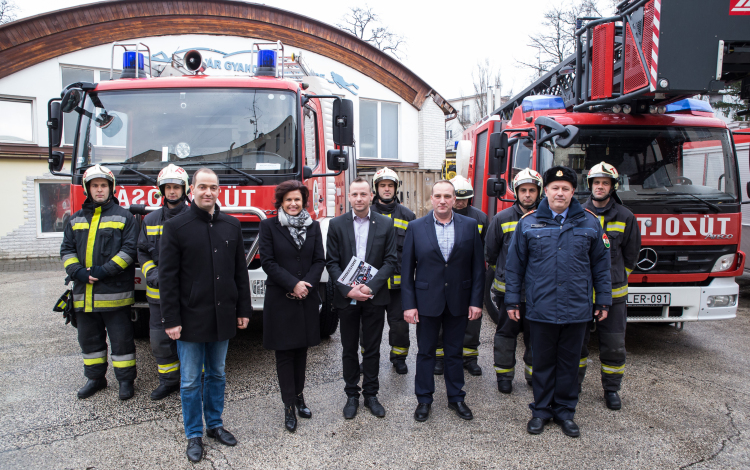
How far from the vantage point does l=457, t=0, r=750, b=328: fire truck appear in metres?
4.44

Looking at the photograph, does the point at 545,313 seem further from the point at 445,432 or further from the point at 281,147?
the point at 281,147

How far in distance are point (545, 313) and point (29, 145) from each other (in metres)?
12.8

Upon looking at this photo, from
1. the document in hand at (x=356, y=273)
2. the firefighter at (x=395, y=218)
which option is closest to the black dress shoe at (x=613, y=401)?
the firefighter at (x=395, y=218)

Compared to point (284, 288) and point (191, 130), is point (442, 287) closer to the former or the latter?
point (284, 288)

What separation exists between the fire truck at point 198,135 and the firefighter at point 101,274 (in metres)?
0.37

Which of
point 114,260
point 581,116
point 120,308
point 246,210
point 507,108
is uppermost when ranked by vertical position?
point 507,108

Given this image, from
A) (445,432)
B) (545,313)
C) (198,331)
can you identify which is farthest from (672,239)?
(198,331)

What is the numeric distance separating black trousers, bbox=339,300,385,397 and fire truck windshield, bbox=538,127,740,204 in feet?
8.48

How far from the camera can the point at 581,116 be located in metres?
5.25

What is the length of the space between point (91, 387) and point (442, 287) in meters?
3.03

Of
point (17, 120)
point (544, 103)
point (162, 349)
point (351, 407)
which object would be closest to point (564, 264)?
point (351, 407)

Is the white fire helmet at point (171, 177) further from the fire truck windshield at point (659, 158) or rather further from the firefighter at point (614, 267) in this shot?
the fire truck windshield at point (659, 158)

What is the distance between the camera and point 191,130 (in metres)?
4.73

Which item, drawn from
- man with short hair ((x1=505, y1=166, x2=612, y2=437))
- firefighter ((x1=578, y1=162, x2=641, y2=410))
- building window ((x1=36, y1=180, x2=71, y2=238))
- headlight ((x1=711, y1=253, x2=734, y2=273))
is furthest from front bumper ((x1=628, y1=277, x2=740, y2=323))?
building window ((x1=36, y1=180, x2=71, y2=238))
